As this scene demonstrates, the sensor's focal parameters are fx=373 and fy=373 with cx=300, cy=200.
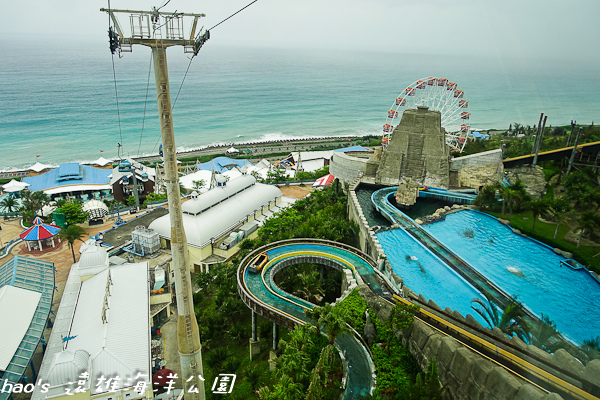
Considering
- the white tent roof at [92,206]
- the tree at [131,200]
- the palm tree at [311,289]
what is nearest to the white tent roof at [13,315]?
the palm tree at [311,289]

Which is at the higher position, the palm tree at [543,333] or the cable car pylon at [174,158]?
the cable car pylon at [174,158]

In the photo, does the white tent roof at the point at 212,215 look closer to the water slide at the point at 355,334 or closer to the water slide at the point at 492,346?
the water slide at the point at 355,334

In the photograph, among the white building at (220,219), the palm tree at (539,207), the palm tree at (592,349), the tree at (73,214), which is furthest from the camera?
the tree at (73,214)

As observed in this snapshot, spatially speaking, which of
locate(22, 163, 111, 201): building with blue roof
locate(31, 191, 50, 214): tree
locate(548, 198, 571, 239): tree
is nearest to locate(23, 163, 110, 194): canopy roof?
locate(22, 163, 111, 201): building with blue roof

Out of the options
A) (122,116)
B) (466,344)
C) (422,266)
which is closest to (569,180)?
(422,266)

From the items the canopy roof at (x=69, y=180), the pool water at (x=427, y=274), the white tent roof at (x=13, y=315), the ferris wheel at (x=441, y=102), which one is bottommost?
the canopy roof at (x=69, y=180)

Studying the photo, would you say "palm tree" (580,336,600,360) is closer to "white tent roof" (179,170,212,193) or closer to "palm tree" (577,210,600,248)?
"palm tree" (577,210,600,248)

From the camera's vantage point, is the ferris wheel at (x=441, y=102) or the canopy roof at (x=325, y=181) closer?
the ferris wheel at (x=441, y=102)

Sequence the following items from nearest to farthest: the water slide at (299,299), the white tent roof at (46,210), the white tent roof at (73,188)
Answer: the water slide at (299,299), the white tent roof at (46,210), the white tent roof at (73,188)
